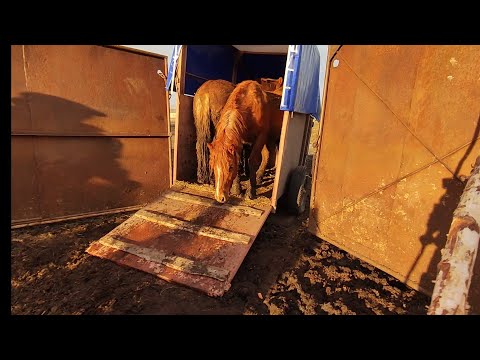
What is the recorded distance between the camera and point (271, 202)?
4777mm

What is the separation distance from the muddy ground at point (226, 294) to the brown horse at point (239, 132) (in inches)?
55.4

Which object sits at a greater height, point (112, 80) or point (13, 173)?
point (112, 80)

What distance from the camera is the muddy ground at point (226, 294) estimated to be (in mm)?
2982

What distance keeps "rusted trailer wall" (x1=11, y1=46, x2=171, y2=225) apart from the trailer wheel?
3.20 m

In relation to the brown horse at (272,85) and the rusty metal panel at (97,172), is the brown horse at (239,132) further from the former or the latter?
the rusty metal panel at (97,172)

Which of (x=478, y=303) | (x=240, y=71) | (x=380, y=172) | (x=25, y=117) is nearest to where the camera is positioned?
(x=478, y=303)

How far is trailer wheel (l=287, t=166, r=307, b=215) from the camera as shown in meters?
5.68

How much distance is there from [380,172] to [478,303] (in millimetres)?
1901

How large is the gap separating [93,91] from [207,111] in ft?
8.07

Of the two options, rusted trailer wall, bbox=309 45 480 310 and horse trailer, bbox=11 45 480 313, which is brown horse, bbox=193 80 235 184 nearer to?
horse trailer, bbox=11 45 480 313

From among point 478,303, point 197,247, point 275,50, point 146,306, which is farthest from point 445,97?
point 275,50

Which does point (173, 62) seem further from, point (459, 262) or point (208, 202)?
point (459, 262)

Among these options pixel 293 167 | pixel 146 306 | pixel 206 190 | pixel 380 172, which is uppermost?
pixel 380 172
